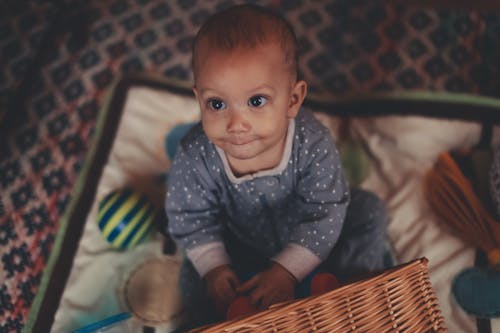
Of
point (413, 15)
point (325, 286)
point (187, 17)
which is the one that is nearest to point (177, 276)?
point (325, 286)

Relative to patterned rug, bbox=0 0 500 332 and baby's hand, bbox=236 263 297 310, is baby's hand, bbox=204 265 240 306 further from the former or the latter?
patterned rug, bbox=0 0 500 332

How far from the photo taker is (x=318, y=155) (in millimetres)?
825

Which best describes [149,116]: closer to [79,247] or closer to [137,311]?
[79,247]

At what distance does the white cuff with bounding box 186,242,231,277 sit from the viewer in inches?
34.7

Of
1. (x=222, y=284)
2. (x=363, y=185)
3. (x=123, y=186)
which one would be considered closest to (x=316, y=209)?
(x=222, y=284)

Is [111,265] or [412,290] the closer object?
[412,290]

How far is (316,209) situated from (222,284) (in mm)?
189

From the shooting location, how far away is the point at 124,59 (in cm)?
140

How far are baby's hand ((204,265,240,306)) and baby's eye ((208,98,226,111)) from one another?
29 centimetres

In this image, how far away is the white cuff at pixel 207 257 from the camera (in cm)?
88

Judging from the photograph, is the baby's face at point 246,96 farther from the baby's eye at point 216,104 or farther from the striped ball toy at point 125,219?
the striped ball toy at point 125,219

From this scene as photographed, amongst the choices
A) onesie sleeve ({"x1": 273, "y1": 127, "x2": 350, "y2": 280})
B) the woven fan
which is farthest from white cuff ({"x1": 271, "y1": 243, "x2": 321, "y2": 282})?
the woven fan

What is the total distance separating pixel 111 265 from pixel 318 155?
1.60 ft

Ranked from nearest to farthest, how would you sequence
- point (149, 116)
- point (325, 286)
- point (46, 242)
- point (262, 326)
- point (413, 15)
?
point (262, 326)
point (325, 286)
point (46, 242)
point (149, 116)
point (413, 15)
